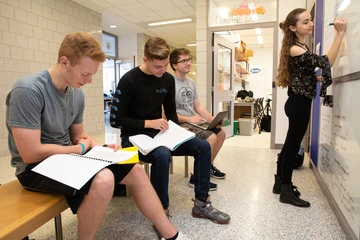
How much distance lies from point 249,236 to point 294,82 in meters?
1.02

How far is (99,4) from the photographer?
14.8ft

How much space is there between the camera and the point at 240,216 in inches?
63.7

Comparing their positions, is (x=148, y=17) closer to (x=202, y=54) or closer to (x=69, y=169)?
(x=202, y=54)

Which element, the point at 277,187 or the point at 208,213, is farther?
the point at 277,187

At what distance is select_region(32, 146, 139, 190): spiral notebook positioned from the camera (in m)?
0.94

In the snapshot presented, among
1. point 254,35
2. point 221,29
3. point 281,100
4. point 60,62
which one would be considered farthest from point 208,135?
point 254,35

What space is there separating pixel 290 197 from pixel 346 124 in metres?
0.66

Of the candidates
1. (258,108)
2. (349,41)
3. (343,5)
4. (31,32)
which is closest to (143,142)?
(349,41)

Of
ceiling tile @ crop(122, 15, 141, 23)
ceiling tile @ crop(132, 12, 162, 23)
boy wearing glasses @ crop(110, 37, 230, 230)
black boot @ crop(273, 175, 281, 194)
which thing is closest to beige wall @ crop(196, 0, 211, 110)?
ceiling tile @ crop(132, 12, 162, 23)

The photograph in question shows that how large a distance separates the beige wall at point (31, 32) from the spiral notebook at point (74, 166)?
9.78ft

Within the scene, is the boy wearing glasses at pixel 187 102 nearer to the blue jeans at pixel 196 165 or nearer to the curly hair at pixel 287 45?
the blue jeans at pixel 196 165

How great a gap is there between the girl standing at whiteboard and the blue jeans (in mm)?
622

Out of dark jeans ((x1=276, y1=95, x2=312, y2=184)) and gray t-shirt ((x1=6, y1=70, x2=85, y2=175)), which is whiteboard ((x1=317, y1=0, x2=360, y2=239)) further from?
gray t-shirt ((x1=6, y1=70, x2=85, y2=175))

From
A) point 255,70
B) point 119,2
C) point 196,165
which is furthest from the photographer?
point 255,70
